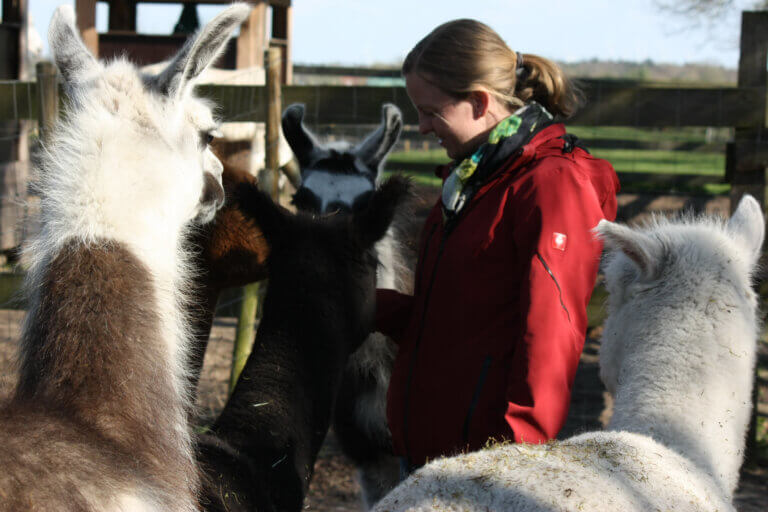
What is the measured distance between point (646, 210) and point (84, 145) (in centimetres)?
735

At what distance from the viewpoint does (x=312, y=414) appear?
200 cm

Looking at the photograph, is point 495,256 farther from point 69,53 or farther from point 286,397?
point 69,53

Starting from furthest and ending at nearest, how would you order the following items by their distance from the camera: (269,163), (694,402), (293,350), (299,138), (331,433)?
(331,433)
(269,163)
(299,138)
(293,350)
(694,402)

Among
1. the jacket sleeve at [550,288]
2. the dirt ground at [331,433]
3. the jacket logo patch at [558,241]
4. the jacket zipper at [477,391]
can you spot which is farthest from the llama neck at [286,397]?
the dirt ground at [331,433]

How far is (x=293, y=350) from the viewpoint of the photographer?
2000mm

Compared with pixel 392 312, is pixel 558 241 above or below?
above

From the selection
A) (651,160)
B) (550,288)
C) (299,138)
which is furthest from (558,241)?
(651,160)

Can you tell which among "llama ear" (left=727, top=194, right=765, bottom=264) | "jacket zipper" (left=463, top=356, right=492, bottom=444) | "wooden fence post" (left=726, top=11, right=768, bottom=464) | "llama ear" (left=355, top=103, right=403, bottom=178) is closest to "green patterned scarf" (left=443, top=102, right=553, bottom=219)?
"jacket zipper" (left=463, top=356, right=492, bottom=444)

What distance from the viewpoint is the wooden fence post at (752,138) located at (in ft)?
13.7

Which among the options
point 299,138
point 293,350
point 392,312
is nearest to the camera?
point 293,350

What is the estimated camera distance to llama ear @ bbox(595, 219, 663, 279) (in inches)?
70.9

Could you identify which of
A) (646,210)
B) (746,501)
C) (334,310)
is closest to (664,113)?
(746,501)

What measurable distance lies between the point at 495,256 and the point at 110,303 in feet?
3.22

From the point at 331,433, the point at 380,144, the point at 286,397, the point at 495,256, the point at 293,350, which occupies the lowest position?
the point at 331,433
